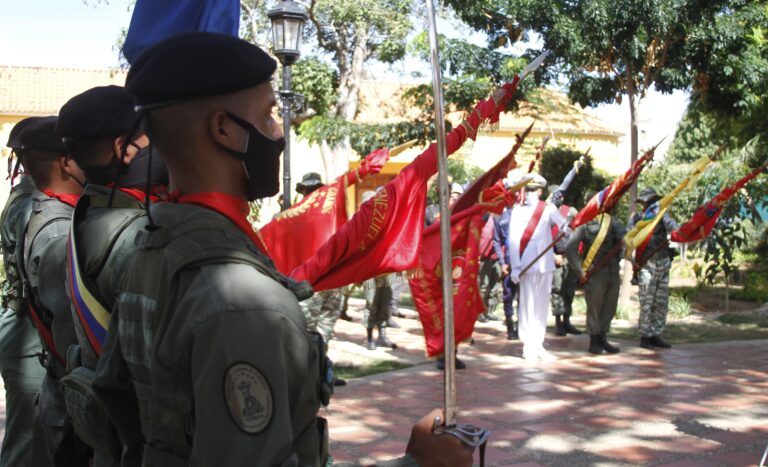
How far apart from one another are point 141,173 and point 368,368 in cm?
664

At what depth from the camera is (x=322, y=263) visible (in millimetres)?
5816

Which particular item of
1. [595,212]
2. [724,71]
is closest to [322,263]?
[595,212]

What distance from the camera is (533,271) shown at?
1012 cm

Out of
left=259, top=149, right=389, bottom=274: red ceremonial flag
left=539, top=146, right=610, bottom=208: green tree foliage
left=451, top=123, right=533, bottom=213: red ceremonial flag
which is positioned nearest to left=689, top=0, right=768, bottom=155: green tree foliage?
A: left=539, top=146, right=610, bottom=208: green tree foliage

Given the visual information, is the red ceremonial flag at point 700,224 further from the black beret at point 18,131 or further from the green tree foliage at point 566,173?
the black beret at point 18,131

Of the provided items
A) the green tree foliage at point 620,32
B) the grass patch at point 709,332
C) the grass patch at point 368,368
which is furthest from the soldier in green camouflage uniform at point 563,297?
the grass patch at point 368,368

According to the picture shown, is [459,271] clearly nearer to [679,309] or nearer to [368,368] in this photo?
[368,368]

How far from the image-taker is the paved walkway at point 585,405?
6039mm

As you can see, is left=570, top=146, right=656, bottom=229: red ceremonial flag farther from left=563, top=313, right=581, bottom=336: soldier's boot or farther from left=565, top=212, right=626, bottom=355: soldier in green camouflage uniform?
left=563, top=313, right=581, bottom=336: soldier's boot

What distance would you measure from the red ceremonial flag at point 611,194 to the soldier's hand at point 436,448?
688 centimetres

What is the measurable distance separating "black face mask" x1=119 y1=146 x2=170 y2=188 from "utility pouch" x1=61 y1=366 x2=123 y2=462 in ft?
2.78

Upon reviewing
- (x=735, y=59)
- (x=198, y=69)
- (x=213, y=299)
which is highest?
(x=735, y=59)

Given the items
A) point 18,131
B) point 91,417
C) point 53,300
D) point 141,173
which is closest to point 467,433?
point 91,417

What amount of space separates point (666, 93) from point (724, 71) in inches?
37.9
